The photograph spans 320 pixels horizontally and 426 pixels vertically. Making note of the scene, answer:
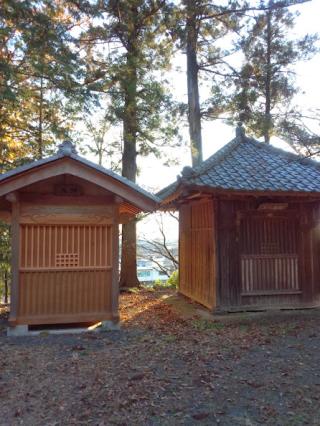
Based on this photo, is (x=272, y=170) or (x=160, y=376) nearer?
(x=160, y=376)

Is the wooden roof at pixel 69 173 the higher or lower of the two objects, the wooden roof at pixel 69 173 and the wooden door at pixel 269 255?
the higher

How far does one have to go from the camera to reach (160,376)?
17.7ft

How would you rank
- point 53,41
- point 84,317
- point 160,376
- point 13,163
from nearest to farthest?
point 160,376 < point 84,317 < point 53,41 < point 13,163

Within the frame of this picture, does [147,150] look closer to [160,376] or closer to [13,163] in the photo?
[13,163]

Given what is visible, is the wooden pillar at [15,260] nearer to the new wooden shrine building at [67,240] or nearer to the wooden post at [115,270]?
the new wooden shrine building at [67,240]

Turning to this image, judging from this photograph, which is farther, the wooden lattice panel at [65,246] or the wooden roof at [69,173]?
the wooden lattice panel at [65,246]

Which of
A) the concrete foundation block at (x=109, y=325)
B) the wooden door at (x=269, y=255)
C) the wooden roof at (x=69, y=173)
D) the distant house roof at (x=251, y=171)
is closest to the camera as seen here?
the wooden roof at (x=69, y=173)

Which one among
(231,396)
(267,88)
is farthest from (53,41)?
(267,88)

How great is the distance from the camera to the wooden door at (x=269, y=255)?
9312 mm

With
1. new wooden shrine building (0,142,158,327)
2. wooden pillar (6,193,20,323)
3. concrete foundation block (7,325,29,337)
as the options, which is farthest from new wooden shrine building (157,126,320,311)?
concrete foundation block (7,325,29,337)

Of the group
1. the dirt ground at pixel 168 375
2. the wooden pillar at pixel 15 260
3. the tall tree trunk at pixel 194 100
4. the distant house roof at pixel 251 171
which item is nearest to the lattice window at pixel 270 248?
the distant house roof at pixel 251 171

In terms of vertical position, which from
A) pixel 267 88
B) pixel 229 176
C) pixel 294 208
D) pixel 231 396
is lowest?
pixel 231 396

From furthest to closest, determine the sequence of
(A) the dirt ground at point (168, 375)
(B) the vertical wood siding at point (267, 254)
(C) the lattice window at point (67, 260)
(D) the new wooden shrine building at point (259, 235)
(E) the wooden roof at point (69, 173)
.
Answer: (B) the vertical wood siding at point (267, 254) → (D) the new wooden shrine building at point (259, 235) → (C) the lattice window at point (67, 260) → (E) the wooden roof at point (69, 173) → (A) the dirt ground at point (168, 375)

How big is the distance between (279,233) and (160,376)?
17.4 ft
